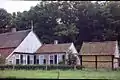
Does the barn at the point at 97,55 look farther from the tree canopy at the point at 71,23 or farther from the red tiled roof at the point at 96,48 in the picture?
the tree canopy at the point at 71,23

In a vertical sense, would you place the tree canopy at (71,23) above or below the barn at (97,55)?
above

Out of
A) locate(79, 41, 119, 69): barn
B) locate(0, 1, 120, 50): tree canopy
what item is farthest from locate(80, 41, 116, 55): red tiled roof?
locate(0, 1, 120, 50): tree canopy

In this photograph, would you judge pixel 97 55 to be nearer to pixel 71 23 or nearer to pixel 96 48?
pixel 96 48

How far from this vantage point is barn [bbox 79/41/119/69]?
2.76 metres

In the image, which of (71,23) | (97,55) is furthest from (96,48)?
(71,23)

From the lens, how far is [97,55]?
2934 mm

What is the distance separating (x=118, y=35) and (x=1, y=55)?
149 cm

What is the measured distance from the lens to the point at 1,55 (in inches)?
109

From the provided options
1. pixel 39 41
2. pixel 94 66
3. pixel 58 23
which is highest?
pixel 58 23

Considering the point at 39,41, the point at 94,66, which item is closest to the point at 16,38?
the point at 39,41

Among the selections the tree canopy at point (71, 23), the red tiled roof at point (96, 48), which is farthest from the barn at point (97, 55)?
the tree canopy at point (71, 23)

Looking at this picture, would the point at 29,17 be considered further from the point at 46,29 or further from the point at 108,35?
the point at 108,35

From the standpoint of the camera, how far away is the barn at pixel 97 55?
2759mm

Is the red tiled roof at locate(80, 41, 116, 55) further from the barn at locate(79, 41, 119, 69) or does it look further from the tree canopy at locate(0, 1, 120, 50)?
the tree canopy at locate(0, 1, 120, 50)
